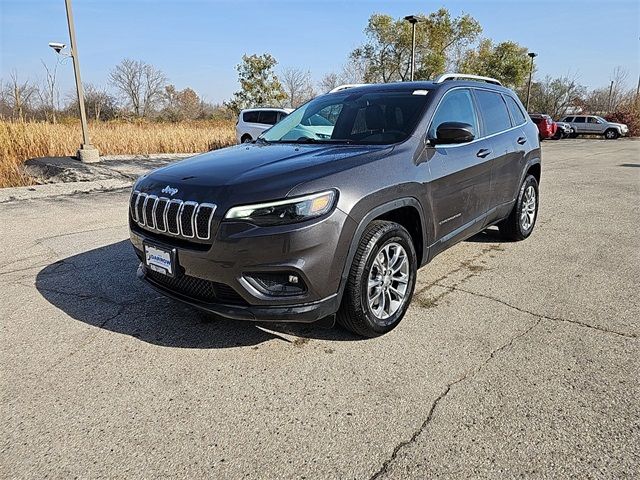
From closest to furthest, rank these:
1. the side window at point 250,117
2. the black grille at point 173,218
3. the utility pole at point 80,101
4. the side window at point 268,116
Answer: the black grille at point 173,218
the utility pole at point 80,101
the side window at point 268,116
the side window at point 250,117

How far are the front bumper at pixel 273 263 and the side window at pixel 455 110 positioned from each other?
1.43 meters

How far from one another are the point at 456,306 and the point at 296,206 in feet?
5.88

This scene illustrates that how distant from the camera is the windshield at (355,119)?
3545 millimetres

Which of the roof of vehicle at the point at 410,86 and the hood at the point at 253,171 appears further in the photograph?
the roof of vehicle at the point at 410,86

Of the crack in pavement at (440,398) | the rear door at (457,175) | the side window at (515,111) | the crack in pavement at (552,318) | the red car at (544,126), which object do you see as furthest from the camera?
the red car at (544,126)

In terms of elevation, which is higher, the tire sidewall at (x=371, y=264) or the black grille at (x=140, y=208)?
the black grille at (x=140, y=208)

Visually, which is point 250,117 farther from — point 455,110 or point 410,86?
point 455,110

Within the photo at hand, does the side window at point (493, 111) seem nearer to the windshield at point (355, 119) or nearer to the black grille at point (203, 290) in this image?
the windshield at point (355, 119)

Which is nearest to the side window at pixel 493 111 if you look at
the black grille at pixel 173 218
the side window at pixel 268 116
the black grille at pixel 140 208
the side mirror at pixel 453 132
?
the side mirror at pixel 453 132

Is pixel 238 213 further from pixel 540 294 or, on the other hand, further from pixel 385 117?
pixel 540 294

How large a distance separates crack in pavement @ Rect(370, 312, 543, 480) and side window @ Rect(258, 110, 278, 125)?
564 inches

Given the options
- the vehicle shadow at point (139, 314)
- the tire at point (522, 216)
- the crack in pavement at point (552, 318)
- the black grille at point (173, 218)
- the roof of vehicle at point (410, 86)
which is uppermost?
the roof of vehicle at point (410, 86)

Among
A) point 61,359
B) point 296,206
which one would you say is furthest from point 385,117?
point 61,359

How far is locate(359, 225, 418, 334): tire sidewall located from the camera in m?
2.89
